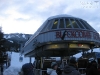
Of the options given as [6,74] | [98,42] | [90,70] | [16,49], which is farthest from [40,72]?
[16,49]

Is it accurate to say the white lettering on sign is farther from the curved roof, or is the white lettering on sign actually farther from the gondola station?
the curved roof

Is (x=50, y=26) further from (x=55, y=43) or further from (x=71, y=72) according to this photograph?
(x=71, y=72)

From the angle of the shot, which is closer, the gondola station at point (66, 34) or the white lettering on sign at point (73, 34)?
the white lettering on sign at point (73, 34)

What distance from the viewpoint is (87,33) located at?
20234mm

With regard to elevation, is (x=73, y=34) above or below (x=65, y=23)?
below

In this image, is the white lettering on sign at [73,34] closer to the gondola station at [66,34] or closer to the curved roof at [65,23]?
the gondola station at [66,34]

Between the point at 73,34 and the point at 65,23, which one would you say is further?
the point at 65,23

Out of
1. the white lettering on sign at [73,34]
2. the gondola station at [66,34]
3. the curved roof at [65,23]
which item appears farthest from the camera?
the curved roof at [65,23]

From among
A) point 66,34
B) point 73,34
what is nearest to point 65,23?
point 66,34

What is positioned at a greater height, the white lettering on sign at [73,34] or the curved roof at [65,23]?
the curved roof at [65,23]

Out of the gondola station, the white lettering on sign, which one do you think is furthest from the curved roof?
the white lettering on sign

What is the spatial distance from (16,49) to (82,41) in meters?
73.5

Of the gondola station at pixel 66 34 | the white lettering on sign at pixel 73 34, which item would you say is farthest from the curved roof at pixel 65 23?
the white lettering on sign at pixel 73 34

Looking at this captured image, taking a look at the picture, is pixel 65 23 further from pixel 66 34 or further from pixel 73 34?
pixel 73 34
